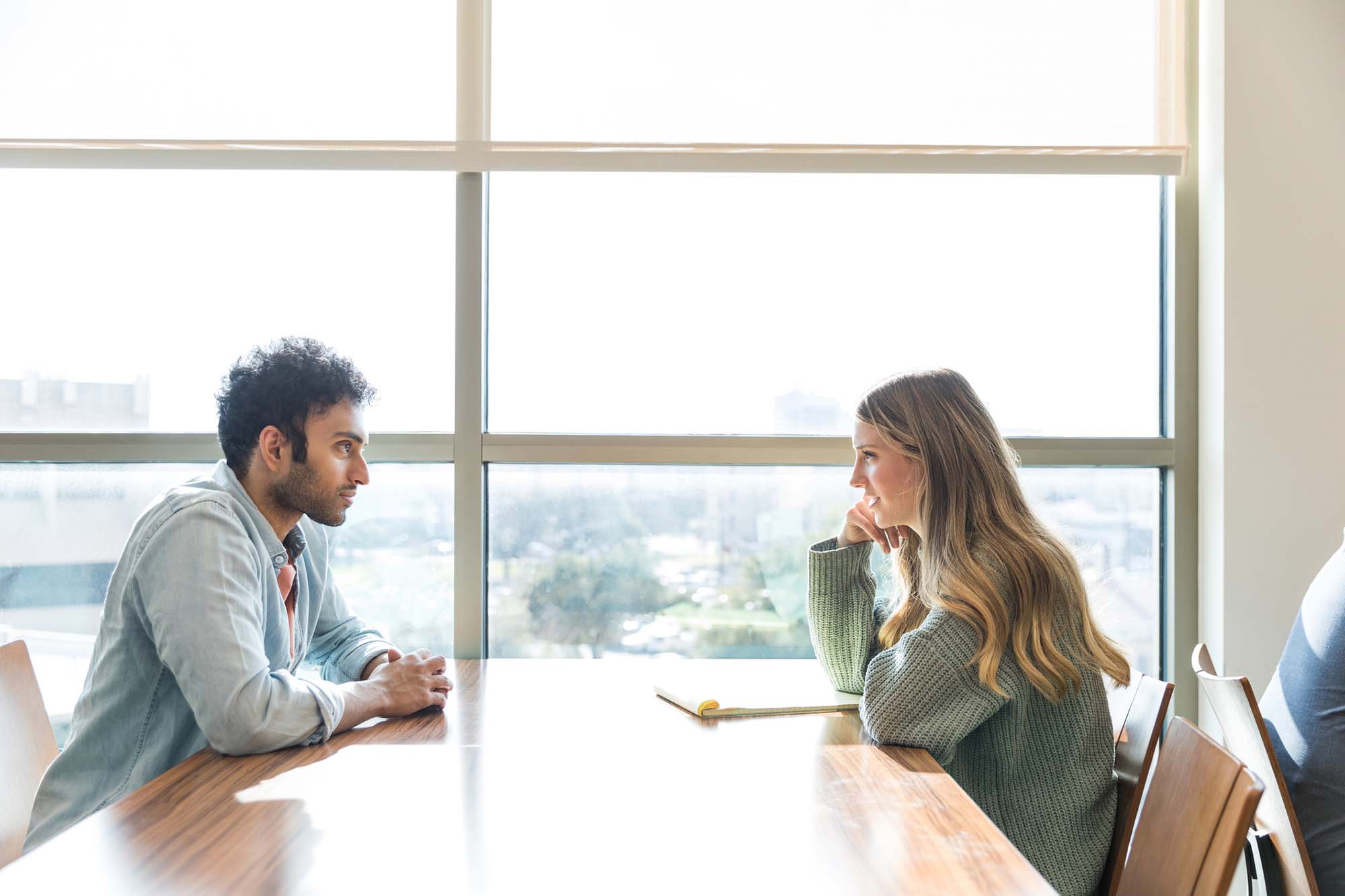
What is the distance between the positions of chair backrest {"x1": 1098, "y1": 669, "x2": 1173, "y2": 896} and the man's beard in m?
1.48

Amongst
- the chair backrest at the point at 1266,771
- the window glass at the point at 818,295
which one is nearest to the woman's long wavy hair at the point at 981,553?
the chair backrest at the point at 1266,771

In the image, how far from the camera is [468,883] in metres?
1.02

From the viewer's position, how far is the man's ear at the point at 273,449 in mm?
1728

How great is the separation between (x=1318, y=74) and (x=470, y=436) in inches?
89.0

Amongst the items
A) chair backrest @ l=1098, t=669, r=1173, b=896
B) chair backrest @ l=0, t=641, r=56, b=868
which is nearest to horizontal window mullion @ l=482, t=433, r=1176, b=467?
chair backrest @ l=1098, t=669, r=1173, b=896

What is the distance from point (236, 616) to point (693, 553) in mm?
1224

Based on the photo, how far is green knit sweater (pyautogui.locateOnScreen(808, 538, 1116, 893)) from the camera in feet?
4.82

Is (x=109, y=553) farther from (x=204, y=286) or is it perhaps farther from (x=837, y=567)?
(x=837, y=567)

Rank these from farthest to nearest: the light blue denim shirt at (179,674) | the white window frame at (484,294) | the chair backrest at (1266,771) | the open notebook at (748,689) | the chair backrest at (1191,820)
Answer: the white window frame at (484,294) < the open notebook at (748,689) < the light blue denim shirt at (179,674) < the chair backrest at (1266,771) < the chair backrest at (1191,820)

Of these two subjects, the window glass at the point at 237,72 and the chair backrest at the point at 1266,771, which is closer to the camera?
the chair backrest at the point at 1266,771

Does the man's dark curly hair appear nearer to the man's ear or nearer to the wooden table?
the man's ear

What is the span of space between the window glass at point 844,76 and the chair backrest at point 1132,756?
4.61ft

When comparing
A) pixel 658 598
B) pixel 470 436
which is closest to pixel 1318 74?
pixel 658 598

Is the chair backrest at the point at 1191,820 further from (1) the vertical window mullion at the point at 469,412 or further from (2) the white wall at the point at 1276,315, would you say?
(1) the vertical window mullion at the point at 469,412
